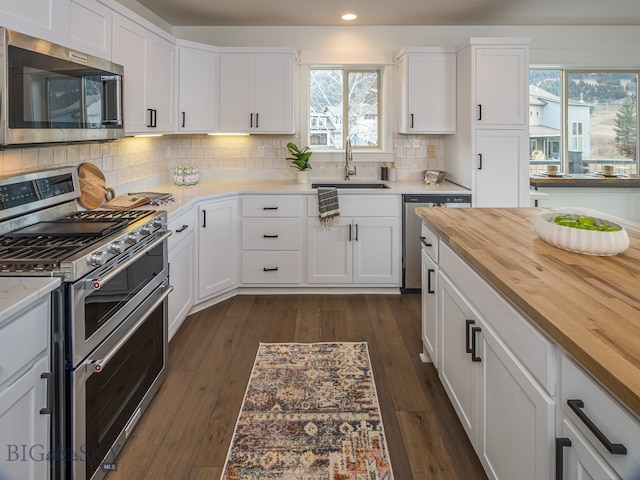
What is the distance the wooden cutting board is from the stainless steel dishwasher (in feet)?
7.75

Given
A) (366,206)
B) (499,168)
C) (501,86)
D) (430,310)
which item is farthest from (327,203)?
(501,86)

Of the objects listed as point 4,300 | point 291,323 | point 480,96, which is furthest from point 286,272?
point 4,300

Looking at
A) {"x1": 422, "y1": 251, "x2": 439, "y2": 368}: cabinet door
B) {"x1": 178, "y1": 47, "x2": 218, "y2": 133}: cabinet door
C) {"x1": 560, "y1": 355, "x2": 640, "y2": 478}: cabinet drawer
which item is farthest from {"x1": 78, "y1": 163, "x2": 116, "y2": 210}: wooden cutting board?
{"x1": 560, "y1": 355, "x2": 640, "y2": 478}: cabinet drawer

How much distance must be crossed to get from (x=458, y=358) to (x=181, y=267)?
2.01 m

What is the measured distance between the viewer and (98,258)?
171cm

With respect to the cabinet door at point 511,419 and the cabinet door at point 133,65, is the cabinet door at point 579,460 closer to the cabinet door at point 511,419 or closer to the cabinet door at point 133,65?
the cabinet door at point 511,419

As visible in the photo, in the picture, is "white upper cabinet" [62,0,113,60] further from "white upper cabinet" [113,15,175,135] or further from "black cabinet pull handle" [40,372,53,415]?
"black cabinet pull handle" [40,372,53,415]

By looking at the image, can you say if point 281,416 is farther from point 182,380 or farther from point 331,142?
point 331,142

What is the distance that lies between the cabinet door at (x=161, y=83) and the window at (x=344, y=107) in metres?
1.50

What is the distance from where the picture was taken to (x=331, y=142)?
4.97 meters

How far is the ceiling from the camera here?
3963 millimetres

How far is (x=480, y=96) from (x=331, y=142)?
1561 millimetres

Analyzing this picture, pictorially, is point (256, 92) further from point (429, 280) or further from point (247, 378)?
point (247, 378)

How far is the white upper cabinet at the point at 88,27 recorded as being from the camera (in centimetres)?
227
